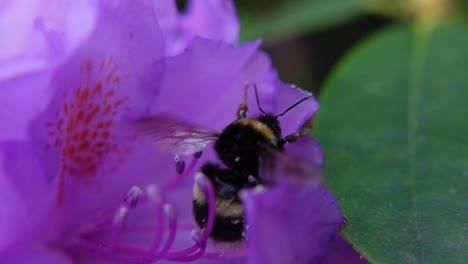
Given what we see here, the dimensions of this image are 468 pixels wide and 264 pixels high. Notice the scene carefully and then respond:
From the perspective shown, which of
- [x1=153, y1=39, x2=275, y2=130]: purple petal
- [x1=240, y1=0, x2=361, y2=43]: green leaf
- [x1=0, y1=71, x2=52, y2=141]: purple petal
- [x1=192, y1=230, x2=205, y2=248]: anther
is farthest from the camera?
[x1=240, y1=0, x2=361, y2=43]: green leaf

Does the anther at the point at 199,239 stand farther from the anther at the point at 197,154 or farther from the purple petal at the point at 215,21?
the purple petal at the point at 215,21

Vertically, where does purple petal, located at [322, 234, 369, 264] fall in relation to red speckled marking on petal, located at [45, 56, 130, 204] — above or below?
below

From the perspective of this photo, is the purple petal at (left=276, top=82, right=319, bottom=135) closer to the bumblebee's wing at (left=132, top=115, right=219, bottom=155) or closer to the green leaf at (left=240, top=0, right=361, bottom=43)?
the bumblebee's wing at (left=132, top=115, right=219, bottom=155)

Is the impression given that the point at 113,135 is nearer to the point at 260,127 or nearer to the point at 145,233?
the point at 145,233

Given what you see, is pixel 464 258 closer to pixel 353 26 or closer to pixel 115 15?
pixel 115 15

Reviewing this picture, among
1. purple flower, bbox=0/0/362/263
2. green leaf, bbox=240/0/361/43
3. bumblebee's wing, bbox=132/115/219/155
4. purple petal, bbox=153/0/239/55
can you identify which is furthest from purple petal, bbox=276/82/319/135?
green leaf, bbox=240/0/361/43

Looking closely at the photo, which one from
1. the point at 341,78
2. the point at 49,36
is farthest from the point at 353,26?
the point at 49,36

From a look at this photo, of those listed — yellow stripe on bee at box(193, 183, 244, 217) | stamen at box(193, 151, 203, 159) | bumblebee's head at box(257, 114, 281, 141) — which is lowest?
yellow stripe on bee at box(193, 183, 244, 217)
